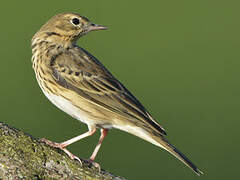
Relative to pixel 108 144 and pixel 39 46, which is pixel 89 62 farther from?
pixel 108 144

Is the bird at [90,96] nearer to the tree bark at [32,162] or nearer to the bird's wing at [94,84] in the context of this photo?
the bird's wing at [94,84]

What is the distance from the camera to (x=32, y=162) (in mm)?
4102

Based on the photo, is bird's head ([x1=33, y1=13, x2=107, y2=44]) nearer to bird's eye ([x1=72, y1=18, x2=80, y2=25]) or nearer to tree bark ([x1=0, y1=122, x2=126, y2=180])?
bird's eye ([x1=72, y1=18, x2=80, y2=25])

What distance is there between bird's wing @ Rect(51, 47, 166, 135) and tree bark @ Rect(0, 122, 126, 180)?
1665 millimetres

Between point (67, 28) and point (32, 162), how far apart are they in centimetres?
331

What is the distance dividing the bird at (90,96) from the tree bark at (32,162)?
1.45 metres

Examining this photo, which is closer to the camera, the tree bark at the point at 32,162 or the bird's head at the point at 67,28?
the tree bark at the point at 32,162

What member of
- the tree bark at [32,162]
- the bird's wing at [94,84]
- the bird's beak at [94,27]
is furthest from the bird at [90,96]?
the tree bark at [32,162]

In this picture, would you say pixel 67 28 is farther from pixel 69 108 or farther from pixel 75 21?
pixel 69 108

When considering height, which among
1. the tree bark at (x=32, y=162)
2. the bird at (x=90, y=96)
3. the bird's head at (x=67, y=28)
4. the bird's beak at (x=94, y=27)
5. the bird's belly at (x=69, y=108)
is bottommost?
the tree bark at (x=32, y=162)

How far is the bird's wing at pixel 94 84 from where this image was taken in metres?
6.13

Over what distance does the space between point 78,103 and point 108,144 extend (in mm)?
1718

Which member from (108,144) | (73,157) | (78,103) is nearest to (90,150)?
(108,144)

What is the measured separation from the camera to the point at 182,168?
7828mm
